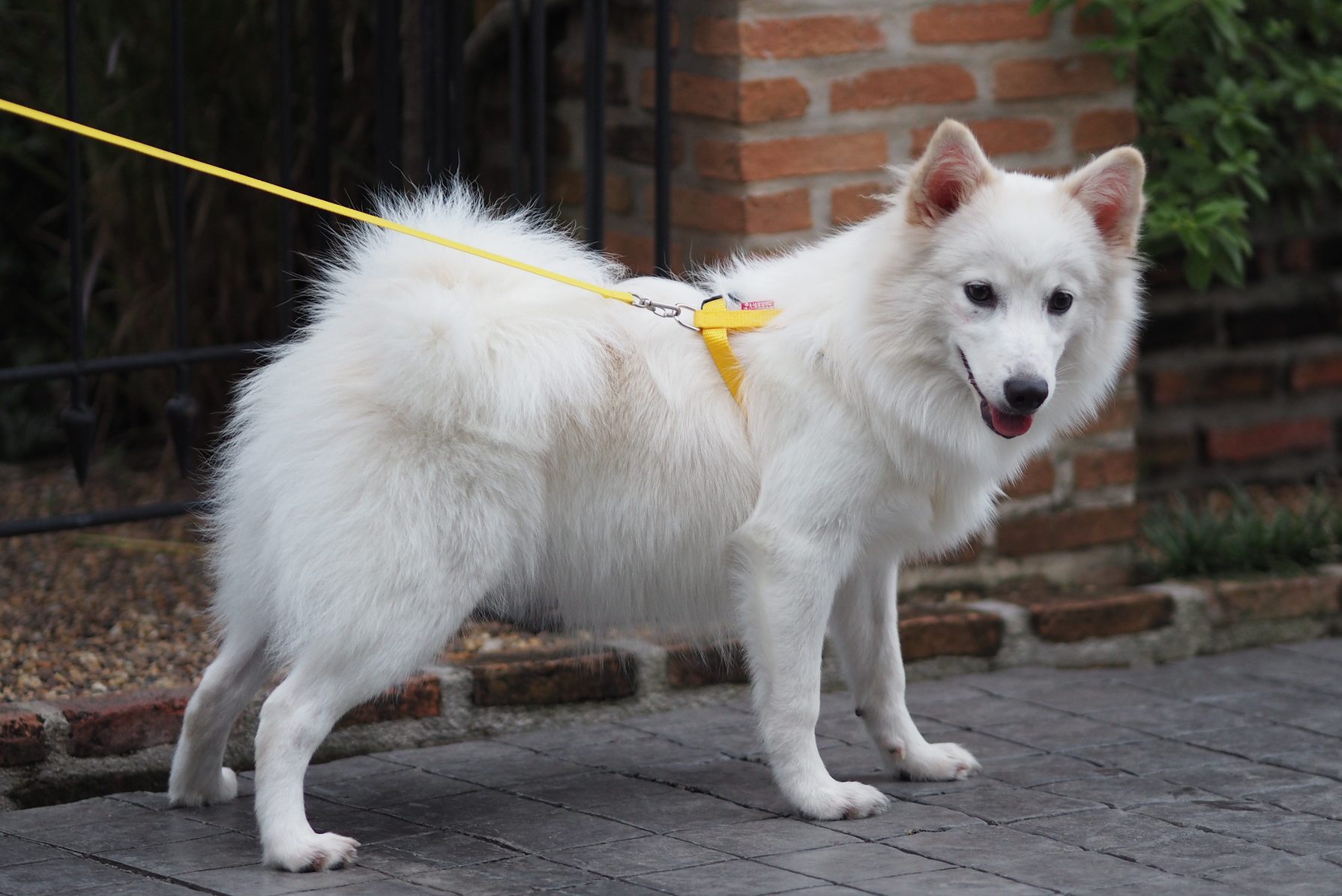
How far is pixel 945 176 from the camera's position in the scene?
3.61m

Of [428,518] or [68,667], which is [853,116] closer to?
[428,518]

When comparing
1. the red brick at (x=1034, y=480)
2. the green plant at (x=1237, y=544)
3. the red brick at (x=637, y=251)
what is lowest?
the green plant at (x=1237, y=544)

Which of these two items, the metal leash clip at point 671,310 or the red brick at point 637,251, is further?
the red brick at point 637,251

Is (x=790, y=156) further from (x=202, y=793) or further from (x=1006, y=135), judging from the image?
(x=202, y=793)

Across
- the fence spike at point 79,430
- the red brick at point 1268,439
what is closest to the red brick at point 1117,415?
the red brick at point 1268,439

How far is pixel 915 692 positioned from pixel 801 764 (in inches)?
46.0

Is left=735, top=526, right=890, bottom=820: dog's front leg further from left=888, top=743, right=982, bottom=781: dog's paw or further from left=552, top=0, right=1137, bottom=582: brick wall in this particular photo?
left=552, top=0, right=1137, bottom=582: brick wall

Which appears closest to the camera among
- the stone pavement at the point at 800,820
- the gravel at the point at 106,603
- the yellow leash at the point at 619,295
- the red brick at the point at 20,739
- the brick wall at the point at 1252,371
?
the stone pavement at the point at 800,820

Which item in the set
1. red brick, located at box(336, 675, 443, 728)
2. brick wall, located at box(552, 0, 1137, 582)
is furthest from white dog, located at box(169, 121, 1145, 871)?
brick wall, located at box(552, 0, 1137, 582)

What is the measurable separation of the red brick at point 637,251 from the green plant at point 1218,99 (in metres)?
1.30

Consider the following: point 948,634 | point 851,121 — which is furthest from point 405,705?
point 851,121

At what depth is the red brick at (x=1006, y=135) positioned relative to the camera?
197 inches

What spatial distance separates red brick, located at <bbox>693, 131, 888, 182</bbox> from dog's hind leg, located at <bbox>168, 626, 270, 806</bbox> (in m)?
1.97

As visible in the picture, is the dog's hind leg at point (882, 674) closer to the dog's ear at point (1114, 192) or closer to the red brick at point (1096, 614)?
the dog's ear at point (1114, 192)
